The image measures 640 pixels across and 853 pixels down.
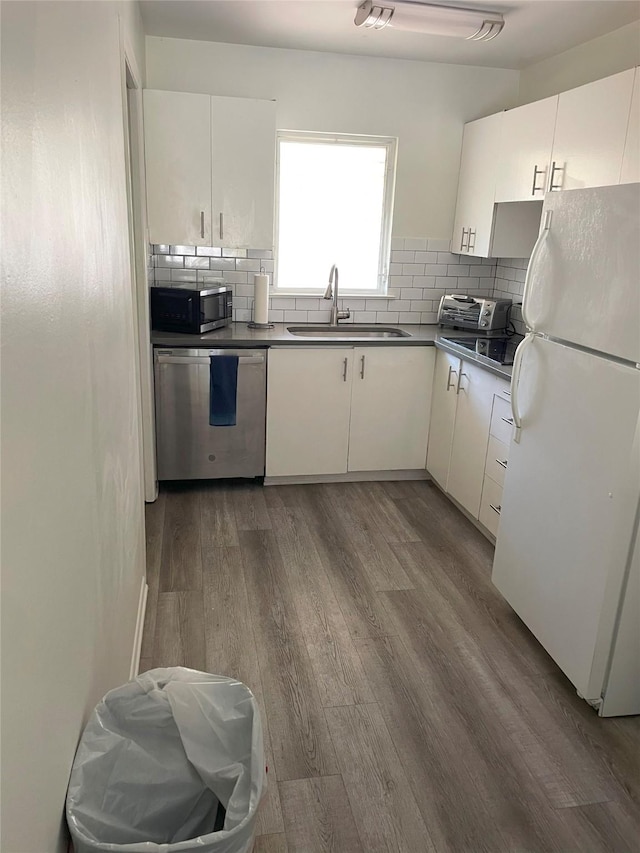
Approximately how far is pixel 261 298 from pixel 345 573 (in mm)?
1825

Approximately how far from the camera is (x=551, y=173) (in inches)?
131

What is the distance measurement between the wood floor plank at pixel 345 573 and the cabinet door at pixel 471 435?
720 millimetres

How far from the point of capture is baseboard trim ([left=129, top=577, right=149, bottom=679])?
2.29 m

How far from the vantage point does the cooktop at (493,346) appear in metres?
3.42

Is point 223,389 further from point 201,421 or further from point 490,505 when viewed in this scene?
point 490,505

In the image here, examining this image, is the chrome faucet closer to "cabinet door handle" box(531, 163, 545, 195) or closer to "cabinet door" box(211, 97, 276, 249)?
"cabinet door" box(211, 97, 276, 249)

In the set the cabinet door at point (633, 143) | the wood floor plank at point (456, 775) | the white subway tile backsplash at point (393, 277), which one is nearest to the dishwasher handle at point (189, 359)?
the white subway tile backsplash at point (393, 277)

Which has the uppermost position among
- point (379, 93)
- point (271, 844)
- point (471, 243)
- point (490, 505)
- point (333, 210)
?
point (379, 93)

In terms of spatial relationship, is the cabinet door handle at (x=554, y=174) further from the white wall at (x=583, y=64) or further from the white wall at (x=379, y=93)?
the white wall at (x=379, y=93)

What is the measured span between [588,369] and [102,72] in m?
1.69

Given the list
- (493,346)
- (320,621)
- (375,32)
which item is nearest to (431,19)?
(375,32)

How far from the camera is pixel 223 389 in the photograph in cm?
380

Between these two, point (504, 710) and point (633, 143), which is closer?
point (504, 710)

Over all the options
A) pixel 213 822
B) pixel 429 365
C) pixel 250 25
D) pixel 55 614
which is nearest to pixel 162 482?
pixel 429 365
